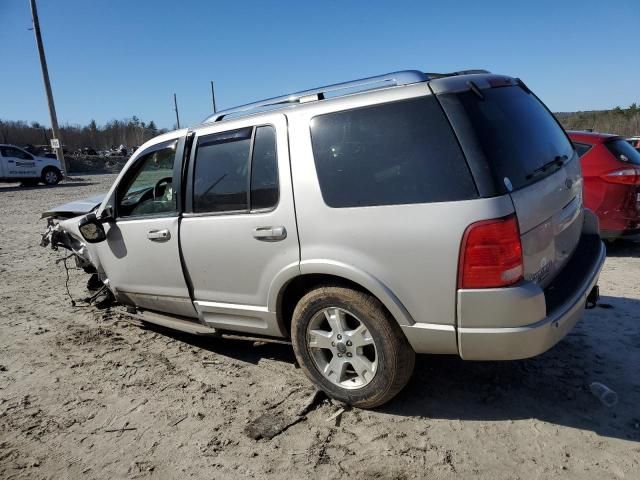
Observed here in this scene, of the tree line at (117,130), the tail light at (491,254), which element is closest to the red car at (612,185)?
the tail light at (491,254)

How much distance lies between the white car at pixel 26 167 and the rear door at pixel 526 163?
25.3m

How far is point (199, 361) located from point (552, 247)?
2.85 m

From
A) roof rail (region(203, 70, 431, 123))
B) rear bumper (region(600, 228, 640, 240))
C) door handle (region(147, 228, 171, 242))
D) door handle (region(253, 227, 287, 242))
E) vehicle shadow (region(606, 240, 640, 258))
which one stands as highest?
roof rail (region(203, 70, 431, 123))

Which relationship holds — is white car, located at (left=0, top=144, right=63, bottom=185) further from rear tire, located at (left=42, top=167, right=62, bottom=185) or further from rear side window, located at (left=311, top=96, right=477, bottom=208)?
rear side window, located at (left=311, top=96, right=477, bottom=208)

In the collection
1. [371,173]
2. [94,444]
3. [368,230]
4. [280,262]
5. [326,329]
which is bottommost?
[94,444]

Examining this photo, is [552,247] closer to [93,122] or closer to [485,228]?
[485,228]

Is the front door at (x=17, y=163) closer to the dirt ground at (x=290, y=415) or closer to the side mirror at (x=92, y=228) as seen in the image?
the dirt ground at (x=290, y=415)

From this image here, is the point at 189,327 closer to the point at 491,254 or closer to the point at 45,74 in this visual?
the point at 491,254

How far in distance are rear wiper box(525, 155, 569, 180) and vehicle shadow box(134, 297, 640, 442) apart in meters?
1.43

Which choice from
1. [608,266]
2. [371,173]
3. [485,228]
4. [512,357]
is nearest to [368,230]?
[371,173]

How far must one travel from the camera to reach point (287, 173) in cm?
310

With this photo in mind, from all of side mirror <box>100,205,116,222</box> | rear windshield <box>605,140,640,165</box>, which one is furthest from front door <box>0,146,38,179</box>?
rear windshield <box>605,140,640,165</box>

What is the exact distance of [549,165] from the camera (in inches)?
118

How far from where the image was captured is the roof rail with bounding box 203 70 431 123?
2.88m
